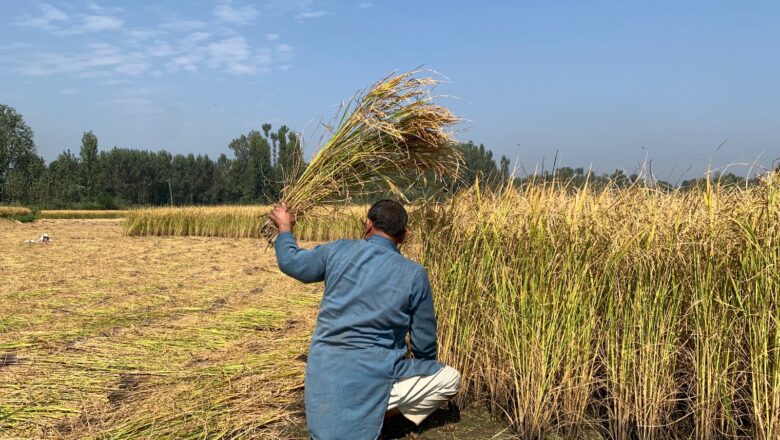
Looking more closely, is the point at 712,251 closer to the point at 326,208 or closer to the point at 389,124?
the point at 389,124

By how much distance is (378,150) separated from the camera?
12.1ft

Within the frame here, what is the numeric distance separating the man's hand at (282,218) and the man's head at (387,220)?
562mm

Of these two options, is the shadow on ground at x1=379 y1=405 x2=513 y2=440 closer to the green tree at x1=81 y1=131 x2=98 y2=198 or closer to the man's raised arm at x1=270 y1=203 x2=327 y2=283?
Answer: the man's raised arm at x1=270 y1=203 x2=327 y2=283

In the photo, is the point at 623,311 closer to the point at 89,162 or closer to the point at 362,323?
the point at 362,323

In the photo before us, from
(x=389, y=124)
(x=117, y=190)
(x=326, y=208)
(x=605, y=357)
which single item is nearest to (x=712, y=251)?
(x=605, y=357)

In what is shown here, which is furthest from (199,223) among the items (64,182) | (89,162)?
(89,162)

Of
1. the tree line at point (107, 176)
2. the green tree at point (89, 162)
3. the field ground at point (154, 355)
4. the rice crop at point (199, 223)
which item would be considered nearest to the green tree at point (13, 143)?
the tree line at point (107, 176)

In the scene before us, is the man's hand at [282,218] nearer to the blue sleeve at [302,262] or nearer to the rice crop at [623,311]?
the blue sleeve at [302,262]

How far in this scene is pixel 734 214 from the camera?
286 cm

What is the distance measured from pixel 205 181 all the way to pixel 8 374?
70.7m

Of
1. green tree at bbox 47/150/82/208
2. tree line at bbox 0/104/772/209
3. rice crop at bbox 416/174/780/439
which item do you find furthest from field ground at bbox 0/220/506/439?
green tree at bbox 47/150/82/208

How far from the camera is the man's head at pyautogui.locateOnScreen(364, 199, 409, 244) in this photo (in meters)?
2.90

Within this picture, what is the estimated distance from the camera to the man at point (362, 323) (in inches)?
108

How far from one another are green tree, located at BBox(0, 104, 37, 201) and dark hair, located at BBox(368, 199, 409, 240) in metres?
Answer: 80.4
